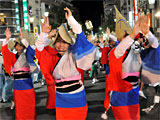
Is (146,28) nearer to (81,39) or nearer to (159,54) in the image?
(159,54)

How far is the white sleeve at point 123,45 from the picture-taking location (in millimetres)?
2912

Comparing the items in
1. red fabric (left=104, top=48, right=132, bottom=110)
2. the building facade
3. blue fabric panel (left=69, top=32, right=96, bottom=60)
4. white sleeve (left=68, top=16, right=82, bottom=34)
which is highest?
the building facade

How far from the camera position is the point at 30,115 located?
4762 millimetres

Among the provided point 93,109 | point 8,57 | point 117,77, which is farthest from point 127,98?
point 8,57

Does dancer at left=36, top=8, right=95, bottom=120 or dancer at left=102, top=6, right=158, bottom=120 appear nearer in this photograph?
dancer at left=36, top=8, right=95, bottom=120

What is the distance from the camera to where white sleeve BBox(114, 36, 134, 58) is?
2.91m

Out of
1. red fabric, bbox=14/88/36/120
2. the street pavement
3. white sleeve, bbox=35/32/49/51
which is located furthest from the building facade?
white sleeve, bbox=35/32/49/51

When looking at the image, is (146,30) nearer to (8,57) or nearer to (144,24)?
(144,24)

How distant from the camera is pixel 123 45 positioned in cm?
296

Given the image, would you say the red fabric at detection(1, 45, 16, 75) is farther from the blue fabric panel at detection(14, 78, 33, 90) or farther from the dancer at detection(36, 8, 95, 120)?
the dancer at detection(36, 8, 95, 120)

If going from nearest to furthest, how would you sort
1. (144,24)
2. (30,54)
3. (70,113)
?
(144,24) < (70,113) < (30,54)

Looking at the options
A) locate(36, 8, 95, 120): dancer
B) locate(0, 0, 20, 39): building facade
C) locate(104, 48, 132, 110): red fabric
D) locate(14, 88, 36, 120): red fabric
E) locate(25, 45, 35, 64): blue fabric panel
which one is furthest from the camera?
locate(0, 0, 20, 39): building facade

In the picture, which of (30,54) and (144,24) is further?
(30,54)

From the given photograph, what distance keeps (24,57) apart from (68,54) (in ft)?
6.52
